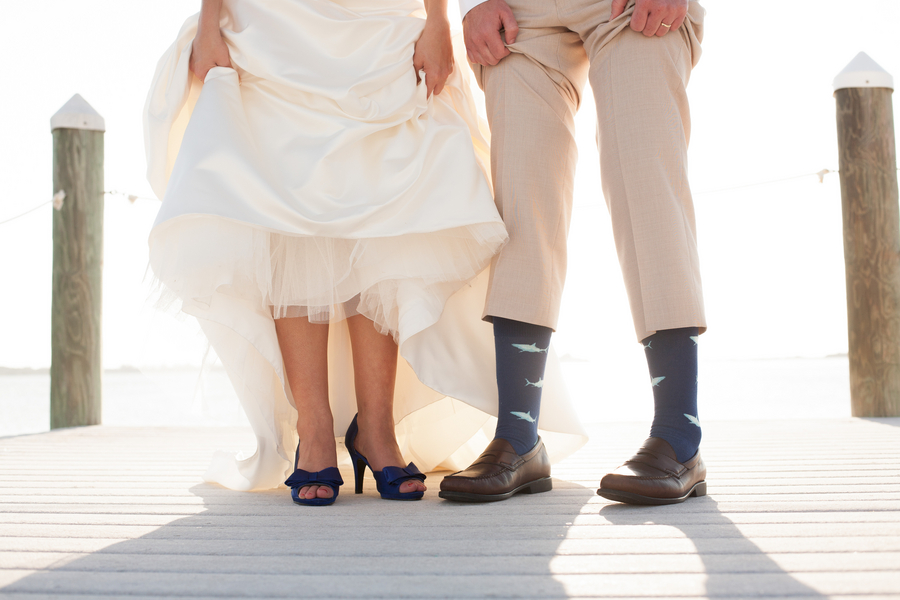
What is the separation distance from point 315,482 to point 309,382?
7.1 inches

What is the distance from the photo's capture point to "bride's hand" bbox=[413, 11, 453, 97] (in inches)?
49.8

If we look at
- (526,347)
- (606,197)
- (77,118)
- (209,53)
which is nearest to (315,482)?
(526,347)

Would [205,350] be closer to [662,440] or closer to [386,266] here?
[386,266]

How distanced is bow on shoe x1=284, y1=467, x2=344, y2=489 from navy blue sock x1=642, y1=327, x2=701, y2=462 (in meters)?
0.52

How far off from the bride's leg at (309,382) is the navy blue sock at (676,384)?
548 mm

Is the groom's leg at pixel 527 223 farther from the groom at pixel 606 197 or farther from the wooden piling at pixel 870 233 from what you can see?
the wooden piling at pixel 870 233

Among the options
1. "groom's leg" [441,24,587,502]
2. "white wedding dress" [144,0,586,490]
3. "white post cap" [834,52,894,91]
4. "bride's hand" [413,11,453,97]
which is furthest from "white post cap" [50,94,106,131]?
"white post cap" [834,52,894,91]

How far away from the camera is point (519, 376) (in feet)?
3.65

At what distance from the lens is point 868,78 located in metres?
2.28

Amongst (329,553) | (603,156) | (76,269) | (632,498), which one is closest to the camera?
(329,553)

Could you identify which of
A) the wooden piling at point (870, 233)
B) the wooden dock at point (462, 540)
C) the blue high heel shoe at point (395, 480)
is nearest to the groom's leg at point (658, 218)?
the wooden dock at point (462, 540)

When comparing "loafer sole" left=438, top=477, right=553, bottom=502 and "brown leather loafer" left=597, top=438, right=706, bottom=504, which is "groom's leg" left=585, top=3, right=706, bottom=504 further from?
"loafer sole" left=438, top=477, right=553, bottom=502

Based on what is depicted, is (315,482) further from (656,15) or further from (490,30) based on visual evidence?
(656,15)

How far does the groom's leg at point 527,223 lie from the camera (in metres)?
1.10
